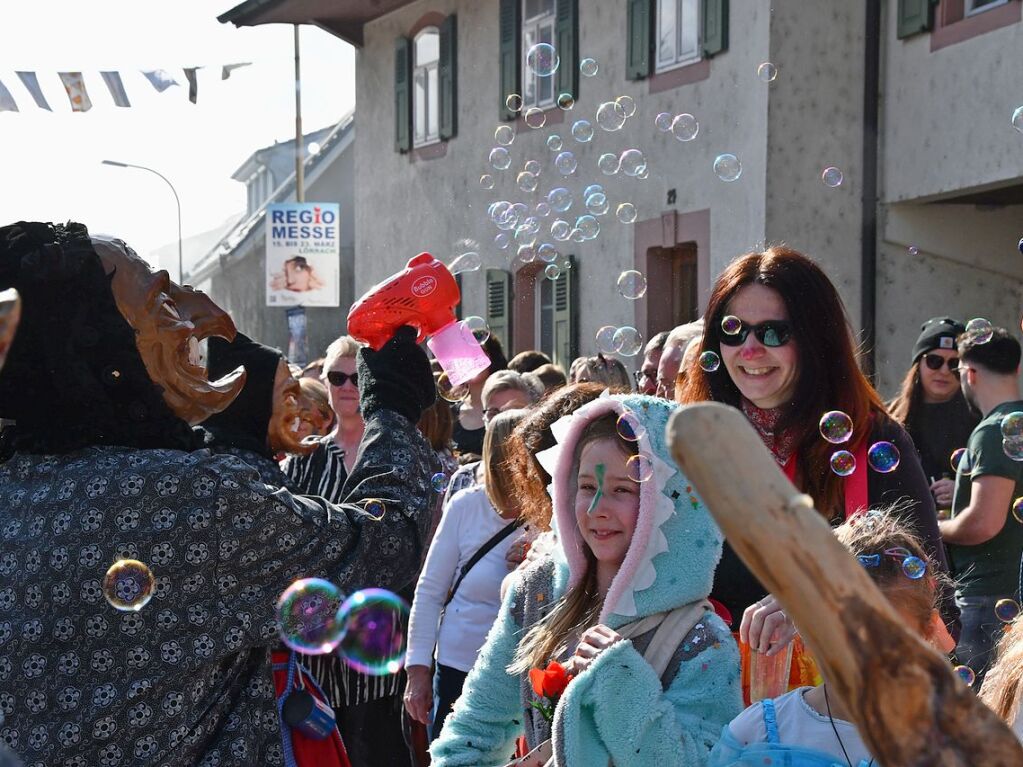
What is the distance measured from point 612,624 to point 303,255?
710 inches

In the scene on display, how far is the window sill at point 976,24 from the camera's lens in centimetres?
988

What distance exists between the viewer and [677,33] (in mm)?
12797

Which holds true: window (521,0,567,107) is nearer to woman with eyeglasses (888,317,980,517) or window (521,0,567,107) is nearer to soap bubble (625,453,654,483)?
woman with eyeglasses (888,317,980,517)

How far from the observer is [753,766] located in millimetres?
2217

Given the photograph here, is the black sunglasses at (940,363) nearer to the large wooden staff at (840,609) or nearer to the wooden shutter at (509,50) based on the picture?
the large wooden staff at (840,609)

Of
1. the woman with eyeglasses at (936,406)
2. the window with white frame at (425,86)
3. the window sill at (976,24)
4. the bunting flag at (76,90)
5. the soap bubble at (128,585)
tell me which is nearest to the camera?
the soap bubble at (128,585)

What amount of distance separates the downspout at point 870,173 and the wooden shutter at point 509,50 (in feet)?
Answer: 14.3

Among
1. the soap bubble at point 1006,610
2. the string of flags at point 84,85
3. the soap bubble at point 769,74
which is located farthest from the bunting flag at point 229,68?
the soap bubble at point 1006,610

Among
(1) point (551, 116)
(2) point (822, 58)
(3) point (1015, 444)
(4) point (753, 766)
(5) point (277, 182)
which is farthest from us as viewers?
(5) point (277, 182)

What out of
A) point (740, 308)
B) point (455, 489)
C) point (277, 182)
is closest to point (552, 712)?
point (740, 308)

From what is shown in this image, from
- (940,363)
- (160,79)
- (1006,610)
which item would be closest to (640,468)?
(1006,610)

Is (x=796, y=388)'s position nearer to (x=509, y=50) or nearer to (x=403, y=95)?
(x=509, y=50)

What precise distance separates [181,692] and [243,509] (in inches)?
12.5

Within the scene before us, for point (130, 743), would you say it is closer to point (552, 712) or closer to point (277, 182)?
point (552, 712)
